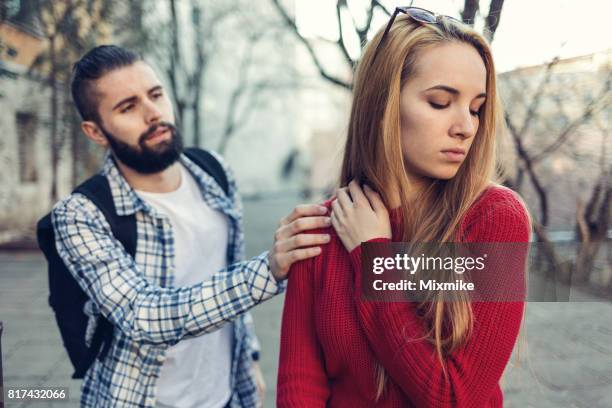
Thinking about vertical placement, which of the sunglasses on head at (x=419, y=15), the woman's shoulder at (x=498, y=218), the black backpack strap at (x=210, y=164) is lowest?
the black backpack strap at (x=210, y=164)

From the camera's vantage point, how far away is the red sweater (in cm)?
97

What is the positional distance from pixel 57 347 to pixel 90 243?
3.12 m

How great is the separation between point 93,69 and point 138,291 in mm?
856

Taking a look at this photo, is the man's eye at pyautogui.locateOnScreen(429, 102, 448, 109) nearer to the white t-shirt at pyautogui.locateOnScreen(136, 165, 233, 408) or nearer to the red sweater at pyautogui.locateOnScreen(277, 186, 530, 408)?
the red sweater at pyautogui.locateOnScreen(277, 186, 530, 408)

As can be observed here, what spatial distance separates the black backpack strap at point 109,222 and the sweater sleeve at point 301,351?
2.23ft

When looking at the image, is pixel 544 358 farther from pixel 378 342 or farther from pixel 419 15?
pixel 419 15

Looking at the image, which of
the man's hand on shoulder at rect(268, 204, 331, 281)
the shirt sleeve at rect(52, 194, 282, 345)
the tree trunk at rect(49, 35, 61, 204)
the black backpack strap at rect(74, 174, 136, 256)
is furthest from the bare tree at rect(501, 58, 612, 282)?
the tree trunk at rect(49, 35, 61, 204)

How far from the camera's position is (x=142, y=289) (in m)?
1.44

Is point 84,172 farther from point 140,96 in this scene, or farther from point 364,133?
point 364,133

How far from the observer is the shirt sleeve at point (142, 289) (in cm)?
137

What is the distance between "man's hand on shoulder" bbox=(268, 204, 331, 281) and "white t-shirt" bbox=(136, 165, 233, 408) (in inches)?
23.0

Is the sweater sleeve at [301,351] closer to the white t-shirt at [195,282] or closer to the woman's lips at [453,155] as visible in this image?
the woman's lips at [453,155]

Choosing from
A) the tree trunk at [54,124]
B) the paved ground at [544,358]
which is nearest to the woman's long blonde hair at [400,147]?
the paved ground at [544,358]

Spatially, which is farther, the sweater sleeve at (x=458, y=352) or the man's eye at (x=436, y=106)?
the man's eye at (x=436, y=106)
